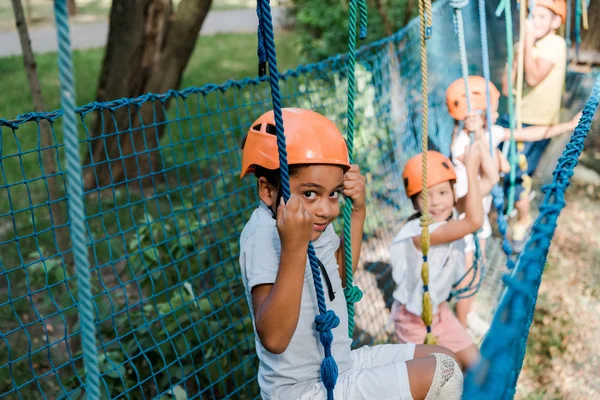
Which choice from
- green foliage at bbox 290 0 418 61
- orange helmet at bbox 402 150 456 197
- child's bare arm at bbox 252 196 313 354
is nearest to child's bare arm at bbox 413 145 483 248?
orange helmet at bbox 402 150 456 197

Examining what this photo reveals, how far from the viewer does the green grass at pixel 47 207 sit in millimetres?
2578

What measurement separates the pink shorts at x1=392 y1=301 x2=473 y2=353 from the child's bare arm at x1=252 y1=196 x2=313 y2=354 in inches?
48.6

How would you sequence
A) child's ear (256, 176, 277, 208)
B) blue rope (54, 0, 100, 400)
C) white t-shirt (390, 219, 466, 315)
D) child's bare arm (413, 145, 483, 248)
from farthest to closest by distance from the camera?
white t-shirt (390, 219, 466, 315), child's bare arm (413, 145, 483, 248), child's ear (256, 176, 277, 208), blue rope (54, 0, 100, 400)

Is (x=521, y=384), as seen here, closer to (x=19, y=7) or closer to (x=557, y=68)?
(x=557, y=68)

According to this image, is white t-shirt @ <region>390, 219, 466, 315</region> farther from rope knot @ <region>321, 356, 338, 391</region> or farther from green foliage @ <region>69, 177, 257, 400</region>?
rope knot @ <region>321, 356, 338, 391</region>

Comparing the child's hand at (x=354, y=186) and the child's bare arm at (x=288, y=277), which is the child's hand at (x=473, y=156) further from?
the child's bare arm at (x=288, y=277)

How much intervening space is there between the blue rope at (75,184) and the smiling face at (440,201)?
1.82 m

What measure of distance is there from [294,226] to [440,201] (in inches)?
52.7

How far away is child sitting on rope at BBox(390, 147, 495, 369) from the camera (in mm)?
2367

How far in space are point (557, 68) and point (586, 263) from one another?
1.31m

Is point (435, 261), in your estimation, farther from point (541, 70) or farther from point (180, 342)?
point (541, 70)

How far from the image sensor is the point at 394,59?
402 centimetres

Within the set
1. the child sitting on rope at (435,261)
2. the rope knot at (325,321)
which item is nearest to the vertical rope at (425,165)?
the child sitting on rope at (435,261)

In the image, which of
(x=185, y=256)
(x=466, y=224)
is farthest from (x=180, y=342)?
(x=466, y=224)
